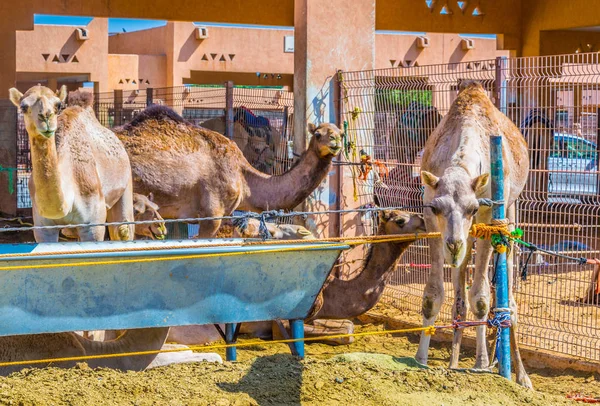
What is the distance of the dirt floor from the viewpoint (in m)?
5.12

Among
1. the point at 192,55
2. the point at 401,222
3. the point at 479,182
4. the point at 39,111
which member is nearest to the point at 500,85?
the point at 401,222

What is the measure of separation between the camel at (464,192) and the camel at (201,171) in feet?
9.29

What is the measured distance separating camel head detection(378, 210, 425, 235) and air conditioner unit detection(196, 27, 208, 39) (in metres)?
17.5

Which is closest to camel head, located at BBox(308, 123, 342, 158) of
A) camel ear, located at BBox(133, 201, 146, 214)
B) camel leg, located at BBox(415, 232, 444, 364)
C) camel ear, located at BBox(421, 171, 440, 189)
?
camel ear, located at BBox(133, 201, 146, 214)

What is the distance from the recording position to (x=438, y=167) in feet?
24.9

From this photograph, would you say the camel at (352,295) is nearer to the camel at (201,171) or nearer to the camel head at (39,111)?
the camel at (201,171)

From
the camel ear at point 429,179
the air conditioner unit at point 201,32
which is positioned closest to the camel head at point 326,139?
the camel ear at point 429,179

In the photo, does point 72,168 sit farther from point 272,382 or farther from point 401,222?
point 272,382

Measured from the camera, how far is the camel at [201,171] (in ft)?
35.9

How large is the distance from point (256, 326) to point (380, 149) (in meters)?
3.05

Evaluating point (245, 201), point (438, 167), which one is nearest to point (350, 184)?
point (245, 201)

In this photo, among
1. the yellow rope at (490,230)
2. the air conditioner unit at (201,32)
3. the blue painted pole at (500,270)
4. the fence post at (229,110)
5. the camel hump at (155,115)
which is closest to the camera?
the blue painted pole at (500,270)

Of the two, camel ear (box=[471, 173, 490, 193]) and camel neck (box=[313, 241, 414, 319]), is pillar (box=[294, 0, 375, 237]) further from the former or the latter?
camel ear (box=[471, 173, 490, 193])

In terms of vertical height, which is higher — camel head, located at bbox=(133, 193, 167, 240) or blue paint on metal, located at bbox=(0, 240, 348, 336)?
camel head, located at bbox=(133, 193, 167, 240)
